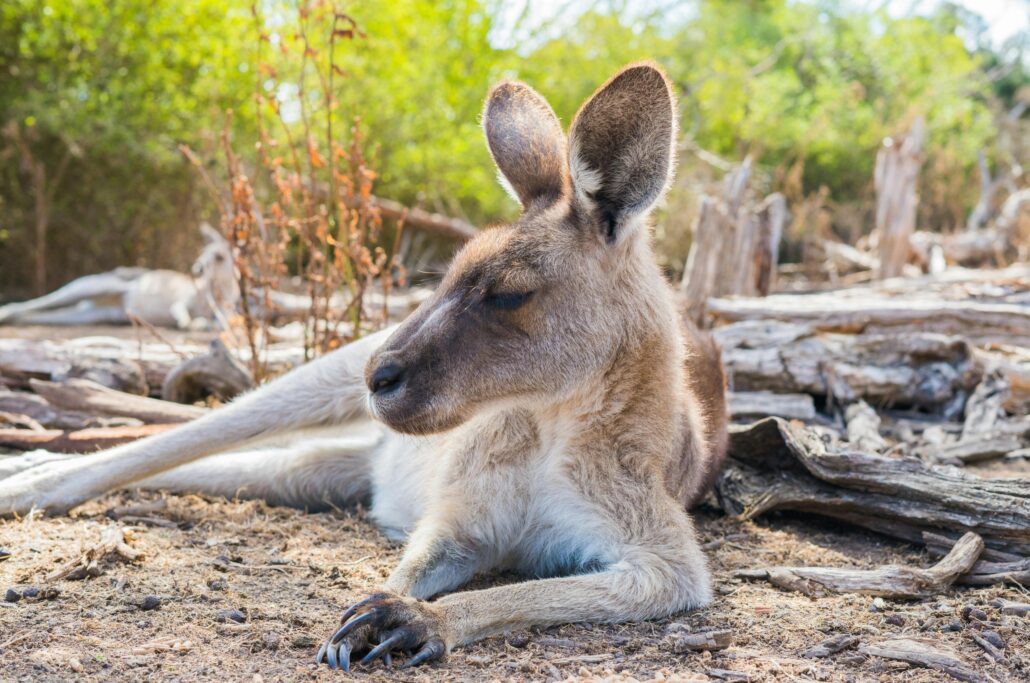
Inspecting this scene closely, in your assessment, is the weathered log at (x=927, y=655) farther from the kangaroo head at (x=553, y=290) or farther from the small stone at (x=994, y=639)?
the kangaroo head at (x=553, y=290)

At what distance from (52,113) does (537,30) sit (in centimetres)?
648

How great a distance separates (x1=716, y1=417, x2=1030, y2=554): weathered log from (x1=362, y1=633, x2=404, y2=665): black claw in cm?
192

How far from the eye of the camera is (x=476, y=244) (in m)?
2.99

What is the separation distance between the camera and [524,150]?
309 centimetres

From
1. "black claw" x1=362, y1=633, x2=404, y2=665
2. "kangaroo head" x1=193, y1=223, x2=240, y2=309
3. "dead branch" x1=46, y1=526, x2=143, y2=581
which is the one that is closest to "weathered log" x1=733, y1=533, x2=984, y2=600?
"black claw" x1=362, y1=633, x2=404, y2=665

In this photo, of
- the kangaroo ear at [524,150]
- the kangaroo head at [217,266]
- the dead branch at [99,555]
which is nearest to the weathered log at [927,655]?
the kangaroo ear at [524,150]

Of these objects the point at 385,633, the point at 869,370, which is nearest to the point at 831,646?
the point at 385,633

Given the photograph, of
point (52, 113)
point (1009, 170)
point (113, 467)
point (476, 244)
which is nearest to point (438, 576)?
point (476, 244)

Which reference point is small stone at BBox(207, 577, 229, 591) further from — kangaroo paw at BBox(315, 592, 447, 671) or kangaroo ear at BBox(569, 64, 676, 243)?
kangaroo ear at BBox(569, 64, 676, 243)

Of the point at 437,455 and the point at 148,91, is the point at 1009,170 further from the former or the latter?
the point at 437,455

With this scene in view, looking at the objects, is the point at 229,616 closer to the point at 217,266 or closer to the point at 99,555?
the point at 99,555

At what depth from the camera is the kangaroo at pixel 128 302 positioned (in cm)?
1051

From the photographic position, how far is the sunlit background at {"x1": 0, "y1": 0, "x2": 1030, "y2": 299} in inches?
427

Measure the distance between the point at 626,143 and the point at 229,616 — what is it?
165cm
